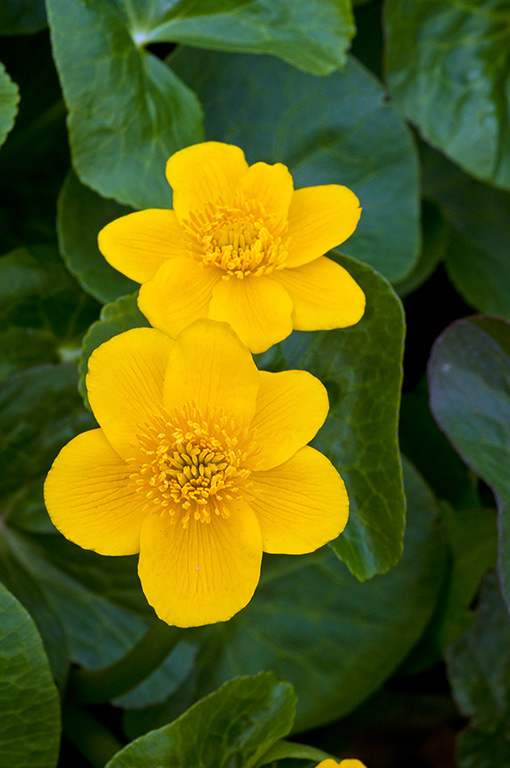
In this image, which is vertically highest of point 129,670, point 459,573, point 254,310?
point 254,310

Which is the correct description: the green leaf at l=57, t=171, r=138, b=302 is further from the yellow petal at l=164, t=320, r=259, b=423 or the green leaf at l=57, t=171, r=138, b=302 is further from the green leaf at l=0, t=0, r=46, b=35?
the yellow petal at l=164, t=320, r=259, b=423

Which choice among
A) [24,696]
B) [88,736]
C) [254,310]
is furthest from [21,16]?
[88,736]

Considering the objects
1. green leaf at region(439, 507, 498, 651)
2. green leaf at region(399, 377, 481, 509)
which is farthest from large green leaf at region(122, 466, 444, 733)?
green leaf at region(399, 377, 481, 509)

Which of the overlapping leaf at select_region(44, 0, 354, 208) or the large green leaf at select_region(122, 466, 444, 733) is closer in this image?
the overlapping leaf at select_region(44, 0, 354, 208)

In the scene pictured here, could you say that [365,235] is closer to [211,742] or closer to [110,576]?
[110,576]

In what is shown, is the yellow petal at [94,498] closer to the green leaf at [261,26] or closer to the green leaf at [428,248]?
the green leaf at [261,26]

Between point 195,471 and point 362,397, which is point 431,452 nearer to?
point 362,397
